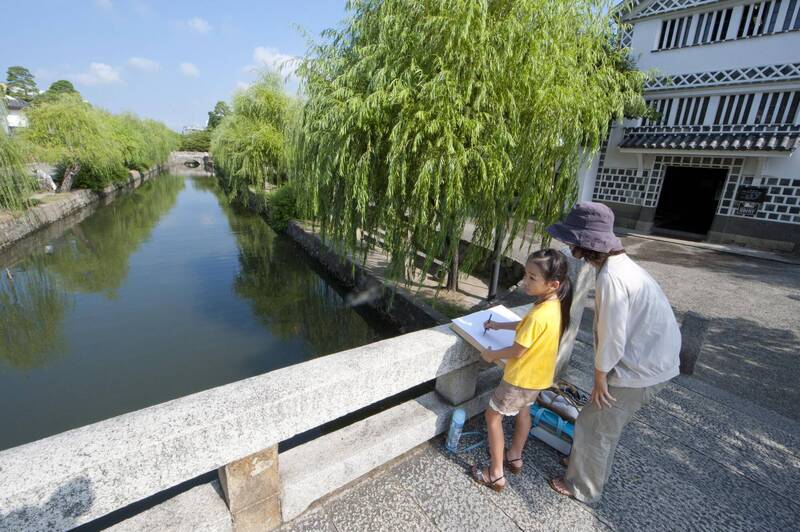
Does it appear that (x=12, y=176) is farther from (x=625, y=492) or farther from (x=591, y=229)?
(x=625, y=492)

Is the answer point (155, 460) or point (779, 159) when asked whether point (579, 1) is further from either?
point (779, 159)

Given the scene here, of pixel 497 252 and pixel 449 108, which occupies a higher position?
pixel 449 108

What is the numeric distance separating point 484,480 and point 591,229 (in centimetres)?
157

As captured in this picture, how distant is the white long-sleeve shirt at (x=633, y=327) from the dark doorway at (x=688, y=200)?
15267 mm

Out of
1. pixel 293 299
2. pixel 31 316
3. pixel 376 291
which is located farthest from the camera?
pixel 293 299

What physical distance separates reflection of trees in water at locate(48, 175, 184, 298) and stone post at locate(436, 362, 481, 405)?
9723 millimetres

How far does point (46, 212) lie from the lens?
51.0 feet

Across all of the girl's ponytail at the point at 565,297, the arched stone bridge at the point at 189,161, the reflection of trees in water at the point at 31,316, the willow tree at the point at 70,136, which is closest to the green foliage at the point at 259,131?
the willow tree at the point at 70,136

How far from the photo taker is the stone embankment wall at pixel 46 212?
12.6 m

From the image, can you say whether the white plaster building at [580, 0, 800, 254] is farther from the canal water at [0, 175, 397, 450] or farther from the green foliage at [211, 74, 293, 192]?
the green foliage at [211, 74, 293, 192]

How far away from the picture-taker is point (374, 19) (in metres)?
4.80

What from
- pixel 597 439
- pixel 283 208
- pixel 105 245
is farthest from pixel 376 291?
pixel 105 245

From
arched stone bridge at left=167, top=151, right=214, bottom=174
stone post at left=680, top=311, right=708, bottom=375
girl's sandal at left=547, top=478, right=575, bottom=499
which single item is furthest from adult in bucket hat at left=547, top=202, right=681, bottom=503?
arched stone bridge at left=167, top=151, right=214, bottom=174

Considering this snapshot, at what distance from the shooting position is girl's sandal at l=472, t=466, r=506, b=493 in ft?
7.10
